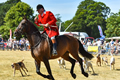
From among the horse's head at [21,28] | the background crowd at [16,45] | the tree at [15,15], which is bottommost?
the background crowd at [16,45]

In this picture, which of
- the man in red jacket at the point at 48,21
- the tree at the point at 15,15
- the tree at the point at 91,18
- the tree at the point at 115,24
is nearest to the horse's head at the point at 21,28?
the man in red jacket at the point at 48,21

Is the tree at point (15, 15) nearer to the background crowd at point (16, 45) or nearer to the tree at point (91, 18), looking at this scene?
the background crowd at point (16, 45)

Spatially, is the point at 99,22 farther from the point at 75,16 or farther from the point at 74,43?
the point at 74,43

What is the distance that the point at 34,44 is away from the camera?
20.7 ft

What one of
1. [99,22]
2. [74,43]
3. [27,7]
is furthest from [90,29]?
[74,43]

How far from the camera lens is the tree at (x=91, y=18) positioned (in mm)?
57219

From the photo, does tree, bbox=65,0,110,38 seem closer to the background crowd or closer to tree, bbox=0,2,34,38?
tree, bbox=0,2,34,38

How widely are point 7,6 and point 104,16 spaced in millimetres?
32184

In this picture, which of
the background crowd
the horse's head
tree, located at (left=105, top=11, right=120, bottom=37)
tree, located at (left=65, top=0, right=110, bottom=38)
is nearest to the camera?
the horse's head

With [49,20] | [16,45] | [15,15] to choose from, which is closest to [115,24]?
[16,45]

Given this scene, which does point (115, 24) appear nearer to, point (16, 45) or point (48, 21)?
point (16, 45)

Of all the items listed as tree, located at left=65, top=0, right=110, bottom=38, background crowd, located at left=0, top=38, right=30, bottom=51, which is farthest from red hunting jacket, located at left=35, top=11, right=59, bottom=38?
tree, located at left=65, top=0, right=110, bottom=38

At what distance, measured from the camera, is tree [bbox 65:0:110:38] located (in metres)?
57.2

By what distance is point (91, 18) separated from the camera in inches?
2297
